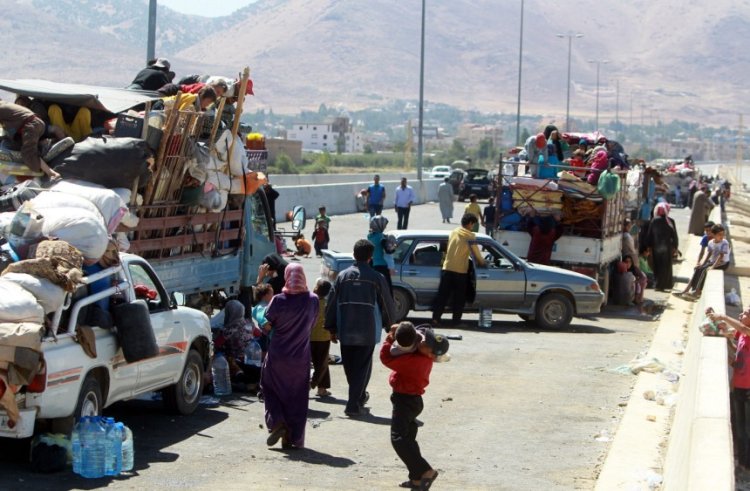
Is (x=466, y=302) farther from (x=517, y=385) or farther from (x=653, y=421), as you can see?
(x=653, y=421)

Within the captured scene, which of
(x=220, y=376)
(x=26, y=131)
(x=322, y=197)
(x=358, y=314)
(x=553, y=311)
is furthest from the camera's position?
(x=322, y=197)

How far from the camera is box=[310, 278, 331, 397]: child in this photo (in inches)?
492

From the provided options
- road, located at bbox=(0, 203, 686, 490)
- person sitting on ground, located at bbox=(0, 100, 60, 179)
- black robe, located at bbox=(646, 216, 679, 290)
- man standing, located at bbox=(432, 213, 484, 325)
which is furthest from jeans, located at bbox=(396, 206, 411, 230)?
person sitting on ground, located at bbox=(0, 100, 60, 179)

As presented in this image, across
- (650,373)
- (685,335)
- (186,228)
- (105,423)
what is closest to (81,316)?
(105,423)

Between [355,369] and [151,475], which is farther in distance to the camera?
[355,369]

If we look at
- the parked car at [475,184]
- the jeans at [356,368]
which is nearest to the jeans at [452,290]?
the jeans at [356,368]

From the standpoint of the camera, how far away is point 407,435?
29.4 feet

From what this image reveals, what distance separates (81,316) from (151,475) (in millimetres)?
1290

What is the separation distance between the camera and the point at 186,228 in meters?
14.3

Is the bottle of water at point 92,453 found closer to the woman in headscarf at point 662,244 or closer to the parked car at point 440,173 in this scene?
the woman in headscarf at point 662,244

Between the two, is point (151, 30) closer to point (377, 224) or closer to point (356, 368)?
point (377, 224)

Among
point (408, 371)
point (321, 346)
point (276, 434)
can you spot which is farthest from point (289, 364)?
point (321, 346)

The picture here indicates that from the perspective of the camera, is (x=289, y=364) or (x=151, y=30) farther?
(x=151, y=30)

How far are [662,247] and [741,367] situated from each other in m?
12.7
